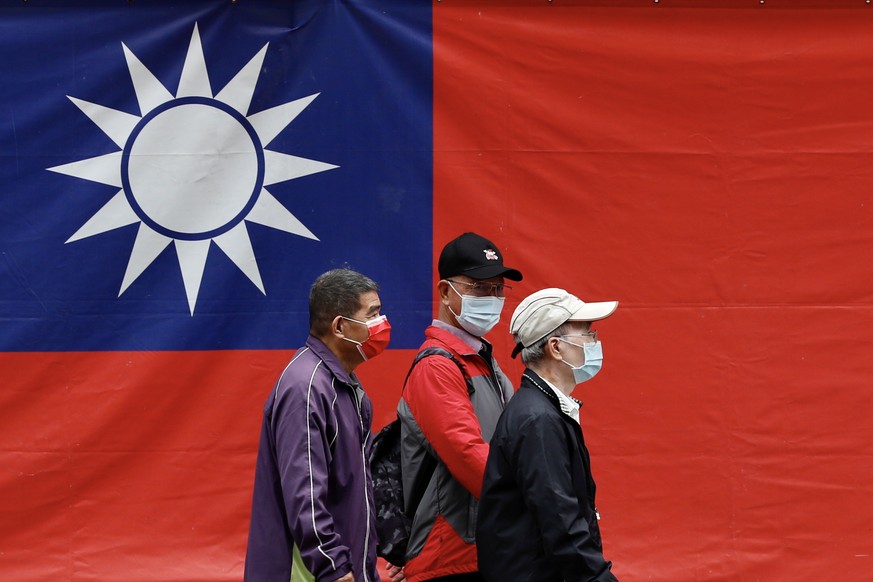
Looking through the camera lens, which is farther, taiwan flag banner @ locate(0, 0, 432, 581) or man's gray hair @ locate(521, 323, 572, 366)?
taiwan flag banner @ locate(0, 0, 432, 581)

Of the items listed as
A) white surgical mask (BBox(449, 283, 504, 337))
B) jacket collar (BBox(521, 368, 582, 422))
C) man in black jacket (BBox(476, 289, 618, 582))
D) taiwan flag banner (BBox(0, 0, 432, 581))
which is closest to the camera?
man in black jacket (BBox(476, 289, 618, 582))

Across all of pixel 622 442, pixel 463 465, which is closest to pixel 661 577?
pixel 622 442

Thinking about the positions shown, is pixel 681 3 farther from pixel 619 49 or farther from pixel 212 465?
pixel 212 465

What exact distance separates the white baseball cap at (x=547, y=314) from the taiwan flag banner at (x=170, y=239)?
1.49 meters

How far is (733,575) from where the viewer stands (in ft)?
14.4

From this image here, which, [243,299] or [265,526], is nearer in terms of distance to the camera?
[265,526]

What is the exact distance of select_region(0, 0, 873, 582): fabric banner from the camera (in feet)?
14.3

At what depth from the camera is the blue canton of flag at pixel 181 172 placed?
4.36 metres

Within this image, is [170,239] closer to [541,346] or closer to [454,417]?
[454,417]

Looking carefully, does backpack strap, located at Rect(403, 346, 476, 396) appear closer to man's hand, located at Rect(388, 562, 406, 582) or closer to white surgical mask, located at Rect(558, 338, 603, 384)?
white surgical mask, located at Rect(558, 338, 603, 384)

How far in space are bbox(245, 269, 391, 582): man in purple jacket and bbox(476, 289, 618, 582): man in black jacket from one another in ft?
1.53

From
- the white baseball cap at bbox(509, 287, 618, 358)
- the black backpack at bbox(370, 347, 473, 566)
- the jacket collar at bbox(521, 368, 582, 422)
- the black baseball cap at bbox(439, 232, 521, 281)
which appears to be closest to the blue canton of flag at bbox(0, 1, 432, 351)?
the black baseball cap at bbox(439, 232, 521, 281)

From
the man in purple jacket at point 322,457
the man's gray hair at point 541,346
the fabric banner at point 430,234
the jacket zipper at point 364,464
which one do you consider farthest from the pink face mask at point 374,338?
the fabric banner at point 430,234

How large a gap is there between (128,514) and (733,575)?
240 cm
